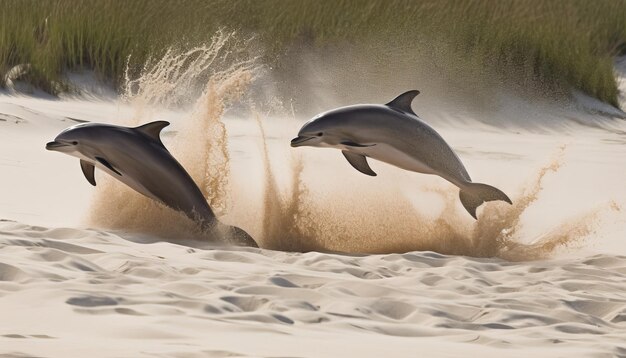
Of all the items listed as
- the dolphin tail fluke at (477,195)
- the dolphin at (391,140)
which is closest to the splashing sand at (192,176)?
the dolphin at (391,140)

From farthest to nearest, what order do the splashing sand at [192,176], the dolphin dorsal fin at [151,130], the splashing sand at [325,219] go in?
the splashing sand at [325,219] → the splashing sand at [192,176] → the dolphin dorsal fin at [151,130]

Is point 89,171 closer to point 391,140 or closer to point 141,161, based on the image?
point 141,161

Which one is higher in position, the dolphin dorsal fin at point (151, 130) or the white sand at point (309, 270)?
the dolphin dorsal fin at point (151, 130)

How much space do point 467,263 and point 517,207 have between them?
1273 millimetres

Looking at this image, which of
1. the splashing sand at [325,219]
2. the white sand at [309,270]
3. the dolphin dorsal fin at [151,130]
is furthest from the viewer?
the splashing sand at [325,219]

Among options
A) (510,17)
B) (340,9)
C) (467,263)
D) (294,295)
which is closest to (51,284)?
(294,295)

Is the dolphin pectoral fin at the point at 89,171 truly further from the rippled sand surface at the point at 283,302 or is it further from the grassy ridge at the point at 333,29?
the grassy ridge at the point at 333,29

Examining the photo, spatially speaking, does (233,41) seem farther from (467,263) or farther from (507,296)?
(507,296)

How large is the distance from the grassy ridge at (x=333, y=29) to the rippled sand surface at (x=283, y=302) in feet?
32.1

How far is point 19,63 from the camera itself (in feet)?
54.1

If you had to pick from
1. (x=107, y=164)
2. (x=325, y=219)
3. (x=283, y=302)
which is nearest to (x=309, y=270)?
(x=283, y=302)

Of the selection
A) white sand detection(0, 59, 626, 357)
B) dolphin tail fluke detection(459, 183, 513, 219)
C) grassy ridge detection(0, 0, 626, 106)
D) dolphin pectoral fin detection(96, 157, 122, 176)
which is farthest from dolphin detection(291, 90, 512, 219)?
grassy ridge detection(0, 0, 626, 106)

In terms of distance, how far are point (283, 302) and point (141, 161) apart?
2.56m

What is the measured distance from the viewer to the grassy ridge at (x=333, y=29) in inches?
679
